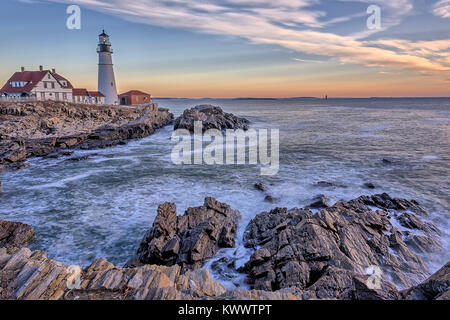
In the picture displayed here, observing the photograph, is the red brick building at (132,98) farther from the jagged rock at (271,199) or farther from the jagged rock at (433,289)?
the jagged rock at (433,289)

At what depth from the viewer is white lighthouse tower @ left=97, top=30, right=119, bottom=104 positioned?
5769 centimetres

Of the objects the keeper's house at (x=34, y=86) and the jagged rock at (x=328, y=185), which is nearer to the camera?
the jagged rock at (x=328, y=185)

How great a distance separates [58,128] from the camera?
3291 cm

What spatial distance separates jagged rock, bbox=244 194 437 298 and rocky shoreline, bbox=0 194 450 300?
3cm

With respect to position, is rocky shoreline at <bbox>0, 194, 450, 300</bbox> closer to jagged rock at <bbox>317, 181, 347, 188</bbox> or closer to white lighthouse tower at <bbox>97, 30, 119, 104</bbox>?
jagged rock at <bbox>317, 181, 347, 188</bbox>

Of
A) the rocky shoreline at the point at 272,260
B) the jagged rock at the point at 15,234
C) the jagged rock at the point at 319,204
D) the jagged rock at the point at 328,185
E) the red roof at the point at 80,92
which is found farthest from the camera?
the red roof at the point at 80,92

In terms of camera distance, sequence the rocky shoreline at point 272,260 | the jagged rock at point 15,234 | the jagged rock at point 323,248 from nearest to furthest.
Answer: the rocky shoreline at point 272,260, the jagged rock at point 323,248, the jagged rock at point 15,234

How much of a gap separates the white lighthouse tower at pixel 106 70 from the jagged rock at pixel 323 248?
58.0 meters

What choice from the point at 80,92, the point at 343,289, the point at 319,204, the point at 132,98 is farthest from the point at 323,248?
the point at 132,98

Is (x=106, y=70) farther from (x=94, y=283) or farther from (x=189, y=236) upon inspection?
(x=94, y=283)

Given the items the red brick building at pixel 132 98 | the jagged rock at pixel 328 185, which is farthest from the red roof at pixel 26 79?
the jagged rock at pixel 328 185

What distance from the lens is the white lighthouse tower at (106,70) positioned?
57688mm

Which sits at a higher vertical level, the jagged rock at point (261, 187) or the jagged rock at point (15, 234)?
the jagged rock at point (261, 187)
